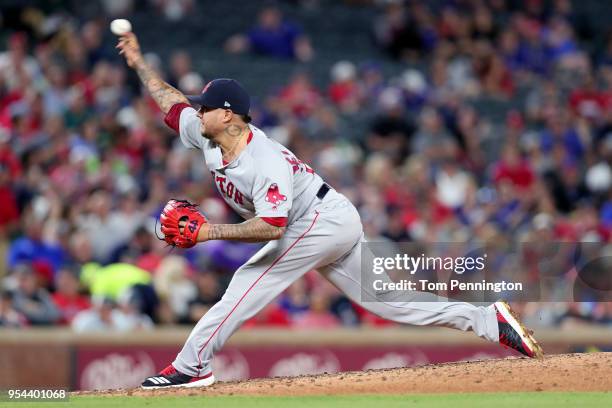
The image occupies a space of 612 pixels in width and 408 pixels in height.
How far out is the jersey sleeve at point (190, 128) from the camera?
668 cm

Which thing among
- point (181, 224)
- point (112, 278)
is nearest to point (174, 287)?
point (112, 278)

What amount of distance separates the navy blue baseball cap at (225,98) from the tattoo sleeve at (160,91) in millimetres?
487

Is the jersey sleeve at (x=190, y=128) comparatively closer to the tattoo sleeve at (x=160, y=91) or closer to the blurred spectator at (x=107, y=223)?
the tattoo sleeve at (x=160, y=91)

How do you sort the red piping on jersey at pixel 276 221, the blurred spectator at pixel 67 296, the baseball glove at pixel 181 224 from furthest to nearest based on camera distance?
the blurred spectator at pixel 67 296 → the baseball glove at pixel 181 224 → the red piping on jersey at pixel 276 221

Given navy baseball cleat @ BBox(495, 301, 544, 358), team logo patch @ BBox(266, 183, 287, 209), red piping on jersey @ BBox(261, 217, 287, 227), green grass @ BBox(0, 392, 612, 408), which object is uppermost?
team logo patch @ BBox(266, 183, 287, 209)

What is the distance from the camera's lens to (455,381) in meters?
6.67

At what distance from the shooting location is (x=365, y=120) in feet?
46.7

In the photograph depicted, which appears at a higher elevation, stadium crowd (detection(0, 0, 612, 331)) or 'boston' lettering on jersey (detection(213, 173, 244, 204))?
stadium crowd (detection(0, 0, 612, 331))

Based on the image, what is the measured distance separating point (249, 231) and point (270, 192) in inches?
8.7

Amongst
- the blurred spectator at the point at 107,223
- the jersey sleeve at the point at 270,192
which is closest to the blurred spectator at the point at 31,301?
the blurred spectator at the point at 107,223

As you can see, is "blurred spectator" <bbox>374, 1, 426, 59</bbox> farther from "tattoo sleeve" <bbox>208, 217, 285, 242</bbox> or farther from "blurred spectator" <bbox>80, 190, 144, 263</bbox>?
"tattoo sleeve" <bbox>208, 217, 285, 242</bbox>

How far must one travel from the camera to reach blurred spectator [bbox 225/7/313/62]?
15.1 metres

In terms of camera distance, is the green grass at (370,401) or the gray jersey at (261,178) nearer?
the green grass at (370,401)

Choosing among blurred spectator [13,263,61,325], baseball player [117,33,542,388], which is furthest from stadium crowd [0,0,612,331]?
baseball player [117,33,542,388]
